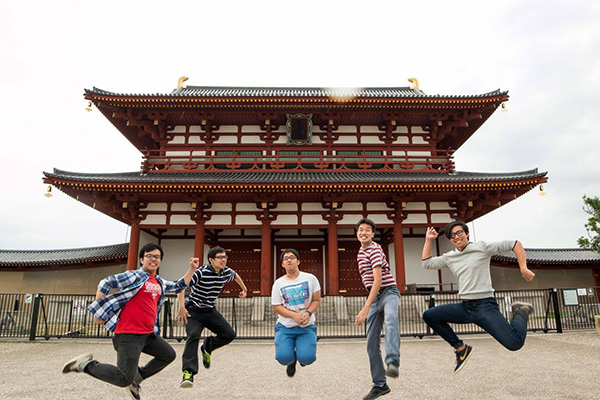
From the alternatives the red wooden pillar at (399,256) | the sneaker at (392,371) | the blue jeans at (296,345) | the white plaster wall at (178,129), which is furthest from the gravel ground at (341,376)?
the white plaster wall at (178,129)

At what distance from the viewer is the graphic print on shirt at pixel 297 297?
4.13 m

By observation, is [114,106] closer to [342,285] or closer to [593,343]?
[342,285]

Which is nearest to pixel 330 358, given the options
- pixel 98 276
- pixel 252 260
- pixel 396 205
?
pixel 396 205

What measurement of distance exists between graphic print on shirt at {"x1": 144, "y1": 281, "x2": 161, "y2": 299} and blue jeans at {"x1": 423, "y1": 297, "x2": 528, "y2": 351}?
3.21 m

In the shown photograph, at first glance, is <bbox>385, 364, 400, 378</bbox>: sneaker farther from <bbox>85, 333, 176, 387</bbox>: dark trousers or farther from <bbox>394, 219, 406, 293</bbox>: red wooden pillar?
<bbox>394, 219, 406, 293</bbox>: red wooden pillar

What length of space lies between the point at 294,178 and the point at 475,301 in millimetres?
9787

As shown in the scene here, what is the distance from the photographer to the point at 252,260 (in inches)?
627

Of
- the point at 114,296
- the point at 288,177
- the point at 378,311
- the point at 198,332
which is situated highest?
the point at 288,177

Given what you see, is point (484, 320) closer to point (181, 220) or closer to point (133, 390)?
point (133, 390)

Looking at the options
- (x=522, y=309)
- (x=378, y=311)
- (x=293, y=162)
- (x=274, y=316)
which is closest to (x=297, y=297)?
(x=378, y=311)

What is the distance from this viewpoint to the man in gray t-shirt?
3834 mm

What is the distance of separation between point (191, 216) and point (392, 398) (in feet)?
37.1

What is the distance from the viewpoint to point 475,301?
4.03m

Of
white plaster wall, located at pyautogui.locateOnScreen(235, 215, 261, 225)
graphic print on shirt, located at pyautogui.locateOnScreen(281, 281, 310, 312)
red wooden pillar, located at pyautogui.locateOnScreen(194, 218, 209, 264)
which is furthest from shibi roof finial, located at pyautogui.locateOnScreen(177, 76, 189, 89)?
graphic print on shirt, located at pyautogui.locateOnScreen(281, 281, 310, 312)
